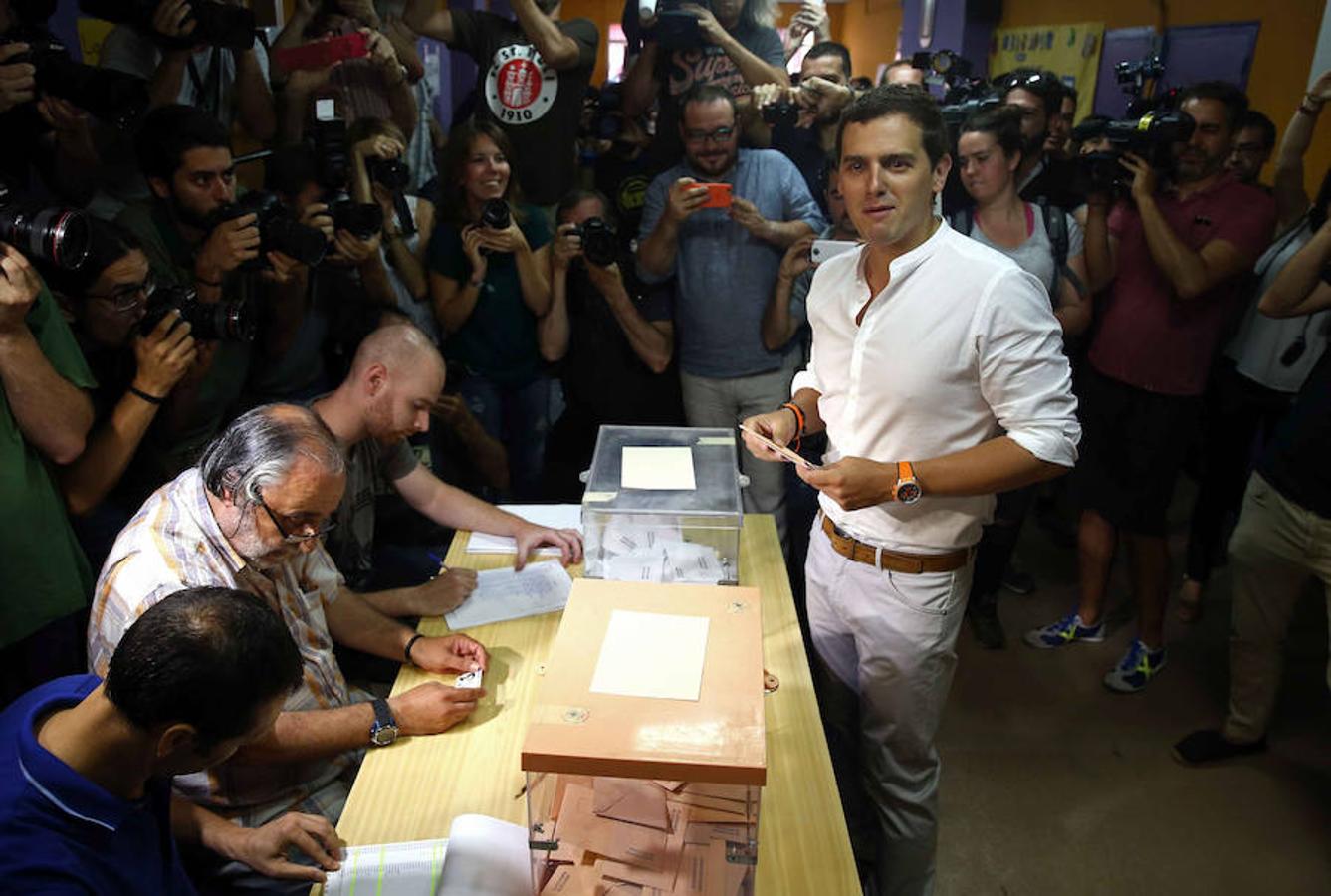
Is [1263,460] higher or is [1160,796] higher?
[1263,460]

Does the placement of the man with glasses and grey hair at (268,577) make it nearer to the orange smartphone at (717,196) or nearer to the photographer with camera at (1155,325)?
the orange smartphone at (717,196)

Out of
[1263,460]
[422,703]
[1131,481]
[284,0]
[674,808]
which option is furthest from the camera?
[284,0]

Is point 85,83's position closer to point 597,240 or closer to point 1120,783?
point 597,240

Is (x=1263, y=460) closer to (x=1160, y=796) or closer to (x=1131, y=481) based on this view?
(x=1131, y=481)

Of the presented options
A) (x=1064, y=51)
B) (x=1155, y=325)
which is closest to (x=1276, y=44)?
(x=1064, y=51)

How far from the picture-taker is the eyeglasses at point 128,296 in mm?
1899

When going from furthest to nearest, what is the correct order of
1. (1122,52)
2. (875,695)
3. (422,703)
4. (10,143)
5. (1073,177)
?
(1122,52)
(1073,177)
(10,143)
(875,695)
(422,703)

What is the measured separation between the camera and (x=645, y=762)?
1000 millimetres

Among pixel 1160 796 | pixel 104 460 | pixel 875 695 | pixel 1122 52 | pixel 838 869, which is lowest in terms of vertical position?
pixel 1160 796

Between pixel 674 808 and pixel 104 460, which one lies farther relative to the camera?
pixel 104 460

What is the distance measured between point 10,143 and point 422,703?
172 centimetres

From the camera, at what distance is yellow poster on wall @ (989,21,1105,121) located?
5492mm

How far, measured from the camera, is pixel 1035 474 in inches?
61.7

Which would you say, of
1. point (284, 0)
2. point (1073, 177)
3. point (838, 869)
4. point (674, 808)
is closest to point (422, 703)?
point (674, 808)
